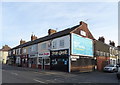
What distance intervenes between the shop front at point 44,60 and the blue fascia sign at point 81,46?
673cm

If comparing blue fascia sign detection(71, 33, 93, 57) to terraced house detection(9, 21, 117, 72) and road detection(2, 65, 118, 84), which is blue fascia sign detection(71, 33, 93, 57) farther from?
road detection(2, 65, 118, 84)

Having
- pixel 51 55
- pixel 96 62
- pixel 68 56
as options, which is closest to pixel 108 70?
pixel 96 62

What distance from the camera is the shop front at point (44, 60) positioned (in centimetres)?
2865

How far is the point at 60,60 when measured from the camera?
25.4 meters

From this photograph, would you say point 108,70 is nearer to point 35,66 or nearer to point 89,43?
point 89,43

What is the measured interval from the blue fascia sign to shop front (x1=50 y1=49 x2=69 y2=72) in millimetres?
1722

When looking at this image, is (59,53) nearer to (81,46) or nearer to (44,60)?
(81,46)

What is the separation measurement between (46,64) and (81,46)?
844 centimetres

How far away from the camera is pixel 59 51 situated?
25.9 metres

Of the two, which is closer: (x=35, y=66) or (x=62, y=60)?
(x=62, y=60)

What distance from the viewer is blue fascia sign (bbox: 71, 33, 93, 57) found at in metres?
24.6

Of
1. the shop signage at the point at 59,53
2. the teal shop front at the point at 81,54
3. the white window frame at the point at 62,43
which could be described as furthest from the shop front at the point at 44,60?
the teal shop front at the point at 81,54

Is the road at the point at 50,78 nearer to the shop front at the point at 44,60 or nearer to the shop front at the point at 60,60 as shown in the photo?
the shop front at the point at 60,60

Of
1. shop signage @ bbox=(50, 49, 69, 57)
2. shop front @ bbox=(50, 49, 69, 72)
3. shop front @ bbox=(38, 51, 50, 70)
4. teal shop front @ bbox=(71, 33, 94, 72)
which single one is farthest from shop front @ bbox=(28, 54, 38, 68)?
teal shop front @ bbox=(71, 33, 94, 72)
